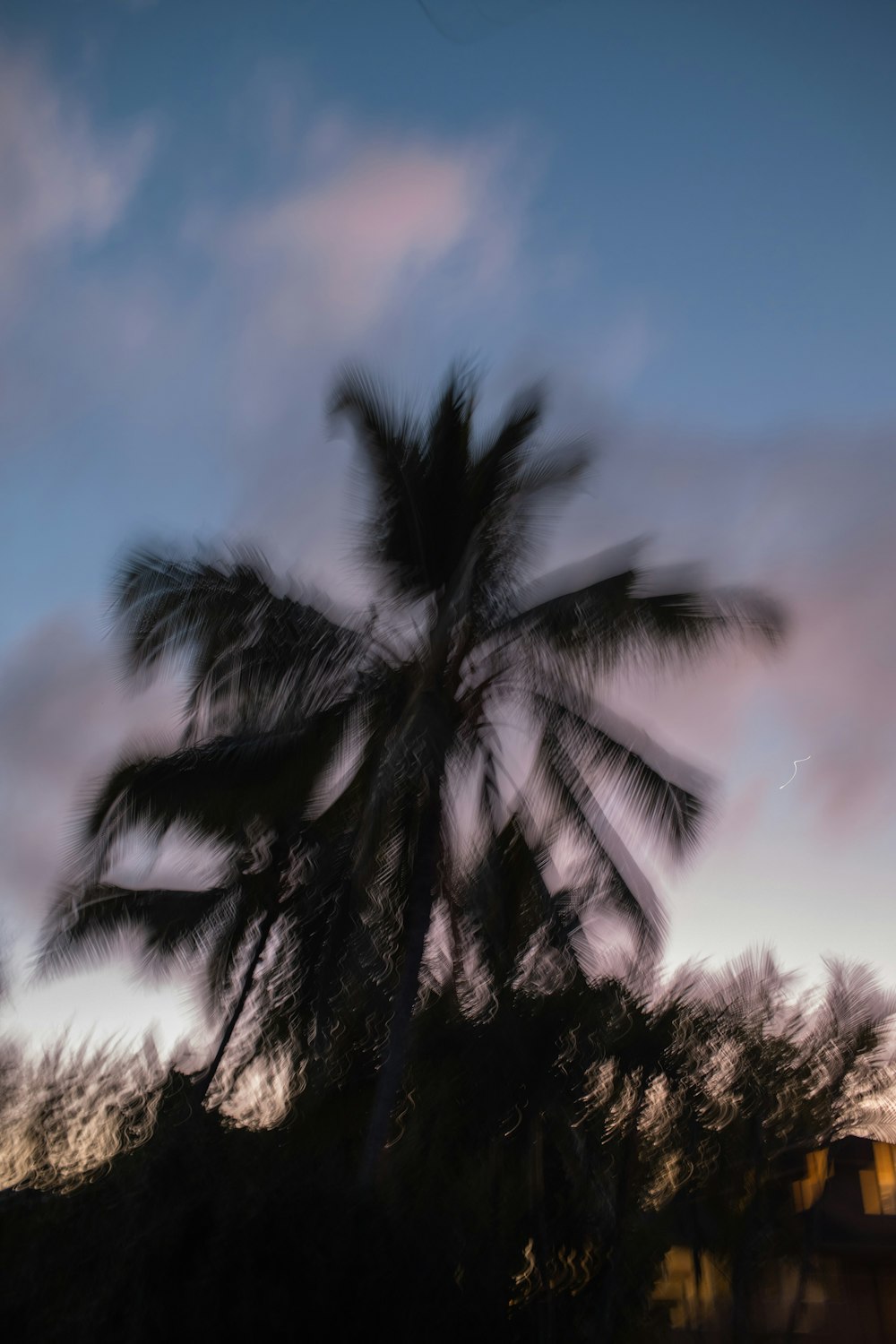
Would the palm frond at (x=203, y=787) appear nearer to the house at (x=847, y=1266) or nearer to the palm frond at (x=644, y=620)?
the palm frond at (x=644, y=620)

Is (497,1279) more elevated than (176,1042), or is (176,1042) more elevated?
(176,1042)

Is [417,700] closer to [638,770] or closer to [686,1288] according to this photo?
[638,770]

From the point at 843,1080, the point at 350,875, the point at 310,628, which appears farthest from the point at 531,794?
the point at 843,1080

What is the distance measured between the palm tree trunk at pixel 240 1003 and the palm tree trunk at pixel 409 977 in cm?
299

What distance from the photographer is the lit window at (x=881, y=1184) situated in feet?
72.3

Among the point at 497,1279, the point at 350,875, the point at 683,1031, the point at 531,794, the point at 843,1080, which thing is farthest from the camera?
the point at 843,1080

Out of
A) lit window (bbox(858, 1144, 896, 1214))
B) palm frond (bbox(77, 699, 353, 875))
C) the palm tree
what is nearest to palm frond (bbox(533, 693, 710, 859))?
the palm tree

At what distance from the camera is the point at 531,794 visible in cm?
1144

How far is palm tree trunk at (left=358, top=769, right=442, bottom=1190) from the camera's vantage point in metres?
9.51

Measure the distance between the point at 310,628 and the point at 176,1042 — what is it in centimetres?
545

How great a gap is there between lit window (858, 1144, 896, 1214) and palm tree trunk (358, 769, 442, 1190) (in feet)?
54.0

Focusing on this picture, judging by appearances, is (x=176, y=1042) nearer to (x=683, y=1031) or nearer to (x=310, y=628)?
(x=310, y=628)

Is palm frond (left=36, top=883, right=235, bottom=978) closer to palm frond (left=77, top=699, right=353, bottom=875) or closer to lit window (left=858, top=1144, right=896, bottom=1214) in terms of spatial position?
palm frond (left=77, top=699, right=353, bottom=875)

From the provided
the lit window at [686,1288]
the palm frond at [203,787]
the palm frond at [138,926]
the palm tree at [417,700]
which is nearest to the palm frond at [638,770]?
the palm tree at [417,700]
